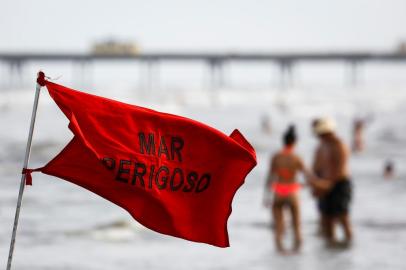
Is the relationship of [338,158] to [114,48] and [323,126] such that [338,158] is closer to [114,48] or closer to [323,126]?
[323,126]

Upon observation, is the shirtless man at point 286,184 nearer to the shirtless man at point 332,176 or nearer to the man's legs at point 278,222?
the man's legs at point 278,222

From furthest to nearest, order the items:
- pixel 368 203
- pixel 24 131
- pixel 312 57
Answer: pixel 312 57 < pixel 24 131 < pixel 368 203

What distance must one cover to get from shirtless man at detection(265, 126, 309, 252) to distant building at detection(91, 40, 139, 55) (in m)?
97.2

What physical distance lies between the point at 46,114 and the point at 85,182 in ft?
162

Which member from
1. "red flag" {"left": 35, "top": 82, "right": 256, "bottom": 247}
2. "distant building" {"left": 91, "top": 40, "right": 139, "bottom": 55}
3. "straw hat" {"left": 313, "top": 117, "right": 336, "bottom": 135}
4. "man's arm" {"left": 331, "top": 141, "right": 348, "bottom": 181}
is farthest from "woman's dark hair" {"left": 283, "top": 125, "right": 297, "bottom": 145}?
"distant building" {"left": 91, "top": 40, "right": 139, "bottom": 55}

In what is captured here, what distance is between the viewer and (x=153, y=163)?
17.0 ft

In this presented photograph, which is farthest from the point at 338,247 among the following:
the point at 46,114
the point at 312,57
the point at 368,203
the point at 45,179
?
the point at 312,57

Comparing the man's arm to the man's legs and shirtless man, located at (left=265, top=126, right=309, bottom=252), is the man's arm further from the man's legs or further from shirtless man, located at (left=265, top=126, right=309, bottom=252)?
the man's legs

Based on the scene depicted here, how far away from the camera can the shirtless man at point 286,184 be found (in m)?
9.44

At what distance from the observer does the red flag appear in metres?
5.09

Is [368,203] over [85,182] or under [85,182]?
under

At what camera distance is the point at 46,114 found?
176 feet

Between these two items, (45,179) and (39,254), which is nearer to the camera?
(39,254)

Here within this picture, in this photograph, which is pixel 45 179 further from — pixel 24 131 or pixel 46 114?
pixel 46 114
